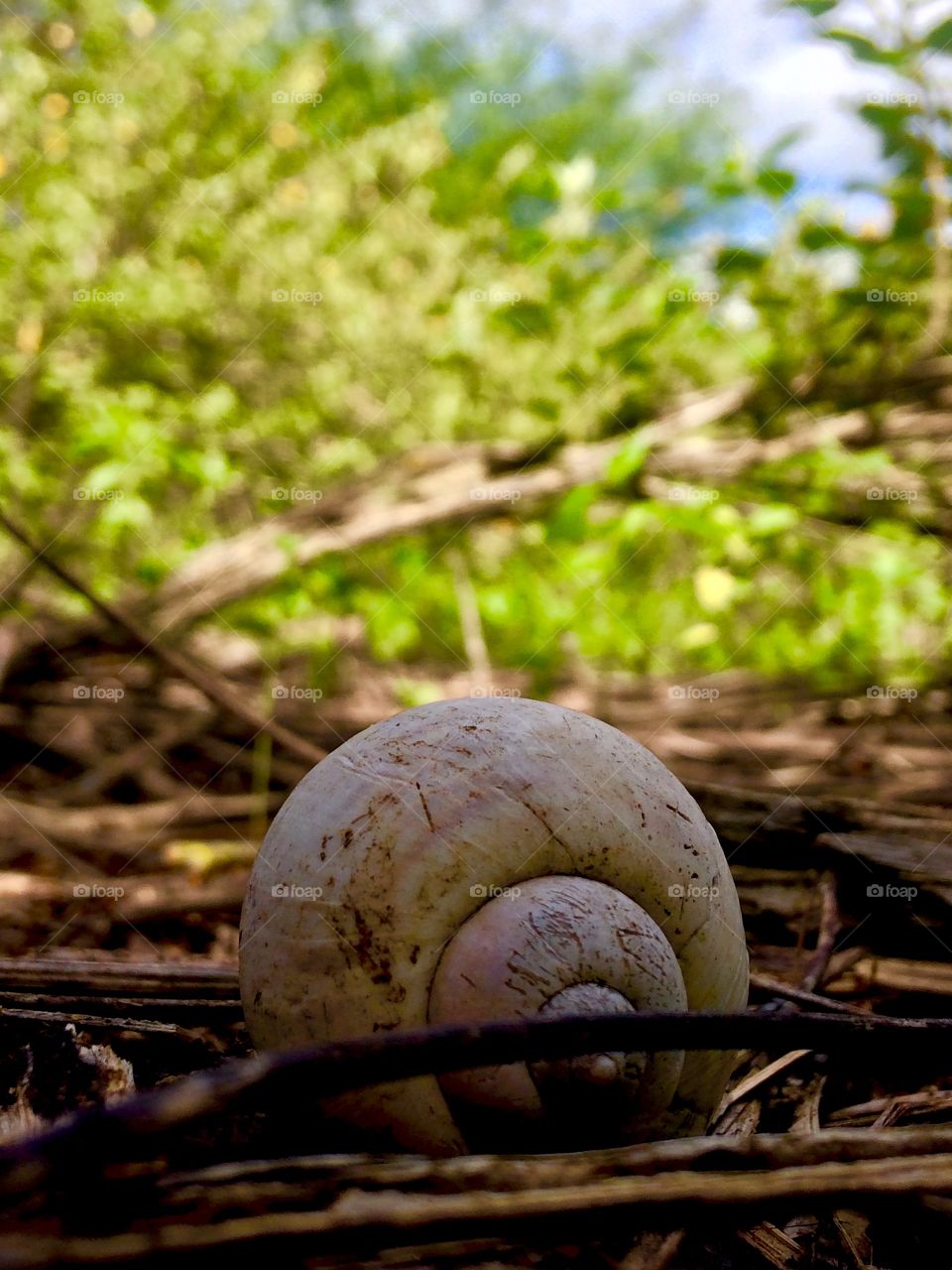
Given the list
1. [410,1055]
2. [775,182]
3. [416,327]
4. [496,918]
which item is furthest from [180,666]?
[416,327]

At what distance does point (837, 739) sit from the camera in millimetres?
4168

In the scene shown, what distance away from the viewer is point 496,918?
1.29 m

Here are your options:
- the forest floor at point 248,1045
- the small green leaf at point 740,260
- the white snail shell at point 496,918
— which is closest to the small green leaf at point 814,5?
the small green leaf at point 740,260

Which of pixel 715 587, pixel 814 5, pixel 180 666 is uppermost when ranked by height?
pixel 814 5

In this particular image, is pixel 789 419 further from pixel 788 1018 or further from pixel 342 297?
pixel 342 297

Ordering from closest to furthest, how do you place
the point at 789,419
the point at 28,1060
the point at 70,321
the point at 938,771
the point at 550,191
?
the point at 28,1060 → the point at 938,771 → the point at 550,191 → the point at 789,419 → the point at 70,321

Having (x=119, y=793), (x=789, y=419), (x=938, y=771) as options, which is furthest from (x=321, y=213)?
(x=938, y=771)

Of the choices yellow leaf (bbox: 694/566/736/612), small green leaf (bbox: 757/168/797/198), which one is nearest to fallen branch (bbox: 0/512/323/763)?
yellow leaf (bbox: 694/566/736/612)

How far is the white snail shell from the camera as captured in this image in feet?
4.00

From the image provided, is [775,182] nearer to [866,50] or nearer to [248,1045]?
[866,50]

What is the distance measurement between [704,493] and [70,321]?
4.69 meters

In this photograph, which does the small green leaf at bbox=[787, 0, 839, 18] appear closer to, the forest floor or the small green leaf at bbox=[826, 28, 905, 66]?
the small green leaf at bbox=[826, 28, 905, 66]

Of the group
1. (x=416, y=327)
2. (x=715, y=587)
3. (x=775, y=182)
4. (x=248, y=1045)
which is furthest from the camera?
(x=416, y=327)

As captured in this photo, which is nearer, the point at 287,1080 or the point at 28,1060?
the point at 287,1080
